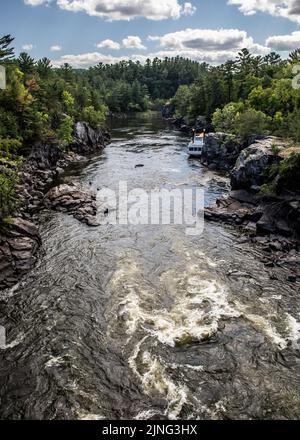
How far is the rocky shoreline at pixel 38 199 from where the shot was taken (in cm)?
3022

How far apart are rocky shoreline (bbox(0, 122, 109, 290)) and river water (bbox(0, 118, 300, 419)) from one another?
1.64 metres

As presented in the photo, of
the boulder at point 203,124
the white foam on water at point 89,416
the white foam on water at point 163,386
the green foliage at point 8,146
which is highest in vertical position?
the boulder at point 203,124

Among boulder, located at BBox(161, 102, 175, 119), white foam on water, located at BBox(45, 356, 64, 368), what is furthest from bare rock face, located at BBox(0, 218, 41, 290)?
boulder, located at BBox(161, 102, 175, 119)

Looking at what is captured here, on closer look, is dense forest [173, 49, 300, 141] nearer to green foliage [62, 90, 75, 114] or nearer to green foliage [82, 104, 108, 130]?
green foliage [82, 104, 108, 130]

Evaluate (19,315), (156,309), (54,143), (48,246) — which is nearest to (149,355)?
(156,309)

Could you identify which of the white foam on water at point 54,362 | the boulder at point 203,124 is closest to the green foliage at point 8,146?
the white foam on water at point 54,362

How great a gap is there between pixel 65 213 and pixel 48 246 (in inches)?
374

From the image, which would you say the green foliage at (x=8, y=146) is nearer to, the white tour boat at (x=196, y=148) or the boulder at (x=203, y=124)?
the white tour boat at (x=196, y=148)

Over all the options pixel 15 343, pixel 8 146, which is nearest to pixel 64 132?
pixel 8 146

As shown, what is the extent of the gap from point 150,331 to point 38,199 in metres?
30.2

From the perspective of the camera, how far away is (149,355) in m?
21.0

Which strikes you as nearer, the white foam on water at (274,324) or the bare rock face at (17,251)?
the white foam on water at (274,324)

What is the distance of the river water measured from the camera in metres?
18.0
